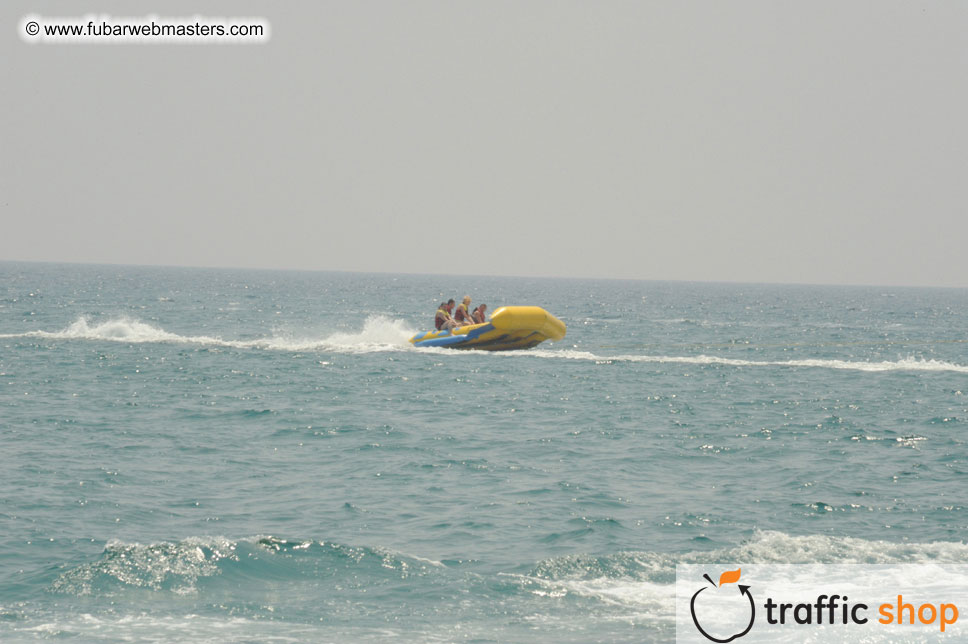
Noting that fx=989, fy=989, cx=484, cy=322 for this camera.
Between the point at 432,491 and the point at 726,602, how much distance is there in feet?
14.5

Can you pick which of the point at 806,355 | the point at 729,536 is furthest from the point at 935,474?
the point at 806,355

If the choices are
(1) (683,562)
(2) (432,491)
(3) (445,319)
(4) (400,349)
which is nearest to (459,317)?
(3) (445,319)

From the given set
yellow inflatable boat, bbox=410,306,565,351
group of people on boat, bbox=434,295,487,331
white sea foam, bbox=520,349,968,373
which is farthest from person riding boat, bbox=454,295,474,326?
white sea foam, bbox=520,349,968,373

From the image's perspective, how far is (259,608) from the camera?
7895mm

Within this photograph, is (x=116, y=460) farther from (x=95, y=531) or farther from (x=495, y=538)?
(x=495, y=538)

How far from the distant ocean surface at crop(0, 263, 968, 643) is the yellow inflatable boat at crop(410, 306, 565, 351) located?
72 centimetres

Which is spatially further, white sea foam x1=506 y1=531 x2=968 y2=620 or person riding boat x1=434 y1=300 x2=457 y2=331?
person riding boat x1=434 y1=300 x2=457 y2=331

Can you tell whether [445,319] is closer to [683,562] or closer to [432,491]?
[432,491]

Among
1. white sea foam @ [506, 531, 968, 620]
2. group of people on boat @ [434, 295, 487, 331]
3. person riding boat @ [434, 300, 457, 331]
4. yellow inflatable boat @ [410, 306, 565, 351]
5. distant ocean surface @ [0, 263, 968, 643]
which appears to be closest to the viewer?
distant ocean surface @ [0, 263, 968, 643]

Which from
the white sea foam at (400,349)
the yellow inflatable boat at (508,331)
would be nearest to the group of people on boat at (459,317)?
the yellow inflatable boat at (508,331)

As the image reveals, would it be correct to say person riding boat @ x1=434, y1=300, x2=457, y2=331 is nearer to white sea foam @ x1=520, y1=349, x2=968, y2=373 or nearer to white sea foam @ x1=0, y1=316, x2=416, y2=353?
white sea foam @ x1=520, y1=349, x2=968, y2=373

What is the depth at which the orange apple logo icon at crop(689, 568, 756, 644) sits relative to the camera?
24.5ft

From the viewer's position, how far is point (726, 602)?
26.7ft

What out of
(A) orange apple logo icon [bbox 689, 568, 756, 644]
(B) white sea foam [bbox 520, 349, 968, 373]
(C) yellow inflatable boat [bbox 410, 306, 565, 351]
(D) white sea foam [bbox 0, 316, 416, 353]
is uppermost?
(C) yellow inflatable boat [bbox 410, 306, 565, 351]
